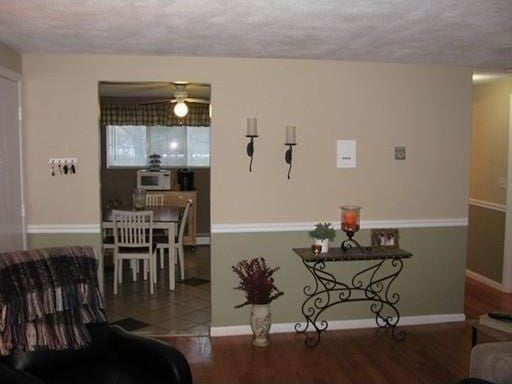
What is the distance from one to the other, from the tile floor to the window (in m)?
2.44

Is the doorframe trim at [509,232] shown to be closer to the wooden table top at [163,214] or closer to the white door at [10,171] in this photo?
the wooden table top at [163,214]

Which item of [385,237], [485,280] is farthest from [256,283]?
[485,280]

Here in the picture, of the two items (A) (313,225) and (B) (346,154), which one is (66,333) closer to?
(A) (313,225)

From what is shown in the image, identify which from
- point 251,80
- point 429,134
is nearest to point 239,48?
point 251,80

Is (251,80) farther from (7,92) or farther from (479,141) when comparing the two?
(479,141)

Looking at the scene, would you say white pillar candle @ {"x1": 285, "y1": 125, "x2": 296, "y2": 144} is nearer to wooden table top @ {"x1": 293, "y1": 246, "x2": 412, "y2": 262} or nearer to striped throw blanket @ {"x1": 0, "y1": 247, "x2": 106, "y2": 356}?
wooden table top @ {"x1": 293, "y1": 246, "x2": 412, "y2": 262}

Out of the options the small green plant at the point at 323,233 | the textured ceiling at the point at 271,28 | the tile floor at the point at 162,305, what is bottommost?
the tile floor at the point at 162,305

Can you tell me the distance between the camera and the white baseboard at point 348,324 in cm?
432

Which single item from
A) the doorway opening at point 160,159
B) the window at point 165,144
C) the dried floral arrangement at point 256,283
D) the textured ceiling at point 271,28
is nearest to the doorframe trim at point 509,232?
the textured ceiling at point 271,28

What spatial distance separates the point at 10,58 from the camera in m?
3.77

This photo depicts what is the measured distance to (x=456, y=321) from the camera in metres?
4.66

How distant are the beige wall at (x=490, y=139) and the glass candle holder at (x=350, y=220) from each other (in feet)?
7.79

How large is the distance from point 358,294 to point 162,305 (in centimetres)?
189

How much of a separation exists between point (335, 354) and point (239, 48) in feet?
7.77
